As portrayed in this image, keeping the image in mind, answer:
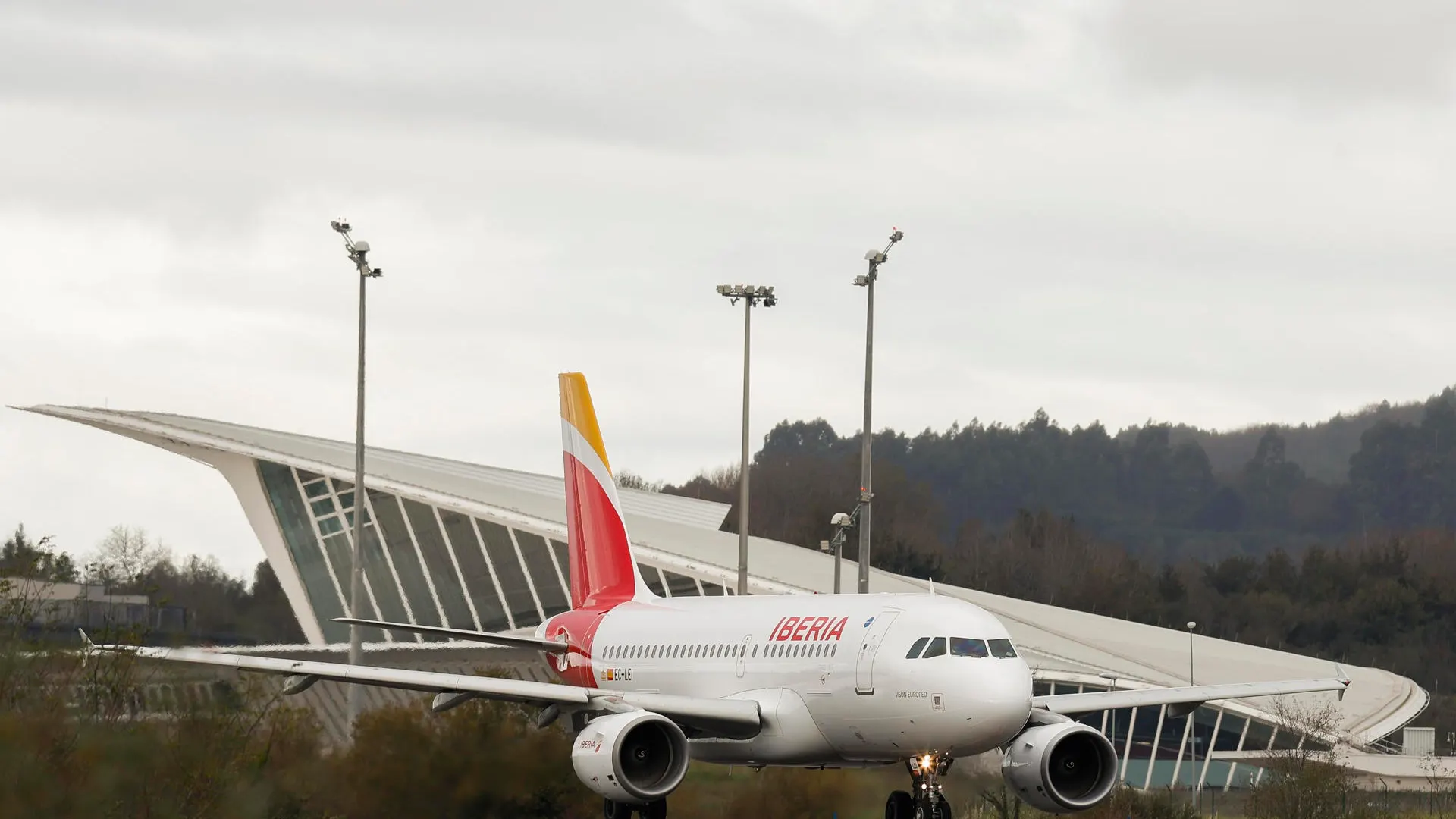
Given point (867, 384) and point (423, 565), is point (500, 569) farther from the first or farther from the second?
point (867, 384)

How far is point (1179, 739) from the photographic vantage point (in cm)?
5981

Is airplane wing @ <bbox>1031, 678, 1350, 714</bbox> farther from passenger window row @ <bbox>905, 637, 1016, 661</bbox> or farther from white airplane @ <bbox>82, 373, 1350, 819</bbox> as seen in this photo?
passenger window row @ <bbox>905, 637, 1016, 661</bbox>

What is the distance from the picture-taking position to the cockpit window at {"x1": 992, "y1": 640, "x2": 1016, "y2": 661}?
25.6 meters

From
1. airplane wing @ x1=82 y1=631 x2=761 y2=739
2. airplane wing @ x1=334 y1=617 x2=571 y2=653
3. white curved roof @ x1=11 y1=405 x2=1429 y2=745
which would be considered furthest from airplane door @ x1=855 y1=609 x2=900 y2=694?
white curved roof @ x1=11 y1=405 x2=1429 y2=745

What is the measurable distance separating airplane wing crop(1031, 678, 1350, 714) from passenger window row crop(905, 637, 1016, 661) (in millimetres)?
2630

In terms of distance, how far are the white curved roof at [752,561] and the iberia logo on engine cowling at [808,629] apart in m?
29.5

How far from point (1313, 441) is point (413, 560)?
138 m

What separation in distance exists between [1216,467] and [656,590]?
13189 cm

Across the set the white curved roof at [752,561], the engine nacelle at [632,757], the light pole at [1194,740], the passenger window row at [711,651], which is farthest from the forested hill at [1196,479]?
the engine nacelle at [632,757]

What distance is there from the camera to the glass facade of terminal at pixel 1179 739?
54.4 meters

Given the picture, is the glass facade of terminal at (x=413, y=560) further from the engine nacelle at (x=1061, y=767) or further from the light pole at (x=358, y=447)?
the engine nacelle at (x=1061, y=767)

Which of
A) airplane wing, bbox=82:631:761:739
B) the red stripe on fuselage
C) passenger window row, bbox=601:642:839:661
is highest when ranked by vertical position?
the red stripe on fuselage

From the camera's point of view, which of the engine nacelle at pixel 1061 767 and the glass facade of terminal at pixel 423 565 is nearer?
the engine nacelle at pixel 1061 767

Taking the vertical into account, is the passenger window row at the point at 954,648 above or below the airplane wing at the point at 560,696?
above
